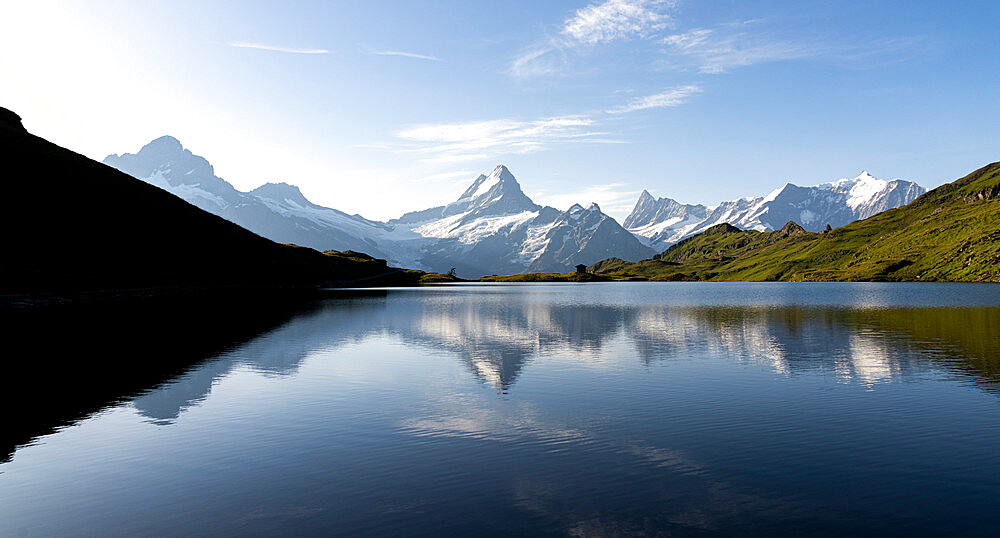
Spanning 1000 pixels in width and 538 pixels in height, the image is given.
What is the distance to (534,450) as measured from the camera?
86.2 feet

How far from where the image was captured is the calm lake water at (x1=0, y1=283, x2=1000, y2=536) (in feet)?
61.6

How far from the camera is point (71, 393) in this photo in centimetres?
3862

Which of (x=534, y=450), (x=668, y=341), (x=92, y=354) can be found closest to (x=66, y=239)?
(x=92, y=354)

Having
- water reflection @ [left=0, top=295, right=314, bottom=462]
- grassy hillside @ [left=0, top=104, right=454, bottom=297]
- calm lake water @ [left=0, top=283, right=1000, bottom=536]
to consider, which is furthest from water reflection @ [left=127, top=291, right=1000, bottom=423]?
grassy hillside @ [left=0, top=104, right=454, bottom=297]

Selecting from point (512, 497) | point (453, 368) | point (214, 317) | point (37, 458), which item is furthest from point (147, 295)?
point (512, 497)

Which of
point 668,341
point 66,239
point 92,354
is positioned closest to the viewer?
point 92,354

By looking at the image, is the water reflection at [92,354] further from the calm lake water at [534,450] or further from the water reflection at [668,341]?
the water reflection at [668,341]

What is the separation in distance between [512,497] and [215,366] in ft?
132

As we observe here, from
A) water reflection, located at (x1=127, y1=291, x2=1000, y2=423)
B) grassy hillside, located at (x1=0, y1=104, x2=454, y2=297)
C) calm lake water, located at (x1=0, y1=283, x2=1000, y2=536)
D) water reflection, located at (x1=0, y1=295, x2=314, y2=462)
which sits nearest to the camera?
calm lake water, located at (x1=0, y1=283, x2=1000, y2=536)

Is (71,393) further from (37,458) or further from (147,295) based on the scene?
(147,295)

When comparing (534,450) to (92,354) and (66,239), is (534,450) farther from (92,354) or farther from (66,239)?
(66,239)

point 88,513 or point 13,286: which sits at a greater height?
point 13,286

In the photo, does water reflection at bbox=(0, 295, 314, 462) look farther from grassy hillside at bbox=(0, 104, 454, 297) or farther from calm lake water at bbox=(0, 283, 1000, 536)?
grassy hillside at bbox=(0, 104, 454, 297)

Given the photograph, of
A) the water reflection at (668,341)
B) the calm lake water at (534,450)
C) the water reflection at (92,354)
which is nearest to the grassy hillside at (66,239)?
the water reflection at (92,354)
